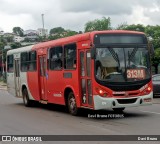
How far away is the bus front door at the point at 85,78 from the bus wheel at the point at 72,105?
765 millimetres

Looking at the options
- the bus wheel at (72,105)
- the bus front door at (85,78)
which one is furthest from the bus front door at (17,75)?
the bus front door at (85,78)

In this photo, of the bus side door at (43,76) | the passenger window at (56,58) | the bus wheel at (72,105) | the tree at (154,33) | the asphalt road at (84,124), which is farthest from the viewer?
the tree at (154,33)

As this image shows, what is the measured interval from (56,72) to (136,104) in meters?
4.10

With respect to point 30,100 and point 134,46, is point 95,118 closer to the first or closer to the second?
point 134,46

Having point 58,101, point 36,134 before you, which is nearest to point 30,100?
point 58,101

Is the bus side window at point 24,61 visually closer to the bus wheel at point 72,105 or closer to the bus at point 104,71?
the bus at point 104,71

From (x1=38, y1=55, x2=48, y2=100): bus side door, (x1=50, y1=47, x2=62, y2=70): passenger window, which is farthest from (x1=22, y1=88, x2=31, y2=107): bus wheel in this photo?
(x1=50, y1=47, x2=62, y2=70): passenger window

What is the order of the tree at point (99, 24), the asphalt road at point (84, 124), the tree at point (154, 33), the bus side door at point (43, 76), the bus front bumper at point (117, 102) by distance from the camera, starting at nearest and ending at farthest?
1. the asphalt road at point (84, 124)
2. the bus front bumper at point (117, 102)
3. the bus side door at point (43, 76)
4. the tree at point (154, 33)
5. the tree at point (99, 24)

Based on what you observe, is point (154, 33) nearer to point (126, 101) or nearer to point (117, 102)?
point (126, 101)

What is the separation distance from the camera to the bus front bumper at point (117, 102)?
1452cm

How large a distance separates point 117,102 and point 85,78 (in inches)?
55.3

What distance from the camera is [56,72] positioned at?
17.8 m

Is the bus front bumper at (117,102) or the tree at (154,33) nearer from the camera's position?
the bus front bumper at (117,102)

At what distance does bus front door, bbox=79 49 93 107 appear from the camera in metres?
15.0
